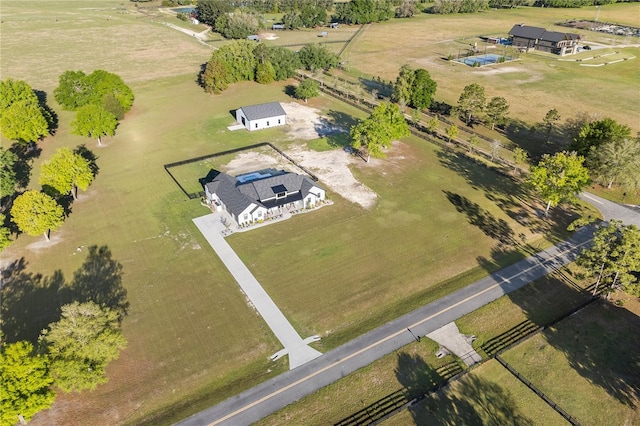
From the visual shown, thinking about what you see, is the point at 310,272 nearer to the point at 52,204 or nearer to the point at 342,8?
the point at 52,204

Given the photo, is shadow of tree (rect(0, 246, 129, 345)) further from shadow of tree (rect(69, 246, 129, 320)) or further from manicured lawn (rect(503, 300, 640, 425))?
manicured lawn (rect(503, 300, 640, 425))

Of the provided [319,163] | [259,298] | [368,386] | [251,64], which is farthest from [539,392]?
[251,64]

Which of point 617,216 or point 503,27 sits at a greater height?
point 503,27

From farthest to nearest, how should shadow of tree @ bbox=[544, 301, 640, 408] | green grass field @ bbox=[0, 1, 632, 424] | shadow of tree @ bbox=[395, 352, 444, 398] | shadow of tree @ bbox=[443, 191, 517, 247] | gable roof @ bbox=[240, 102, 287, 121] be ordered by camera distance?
gable roof @ bbox=[240, 102, 287, 121] → shadow of tree @ bbox=[443, 191, 517, 247] → green grass field @ bbox=[0, 1, 632, 424] → shadow of tree @ bbox=[544, 301, 640, 408] → shadow of tree @ bbox=[395, 352, 444, 398]

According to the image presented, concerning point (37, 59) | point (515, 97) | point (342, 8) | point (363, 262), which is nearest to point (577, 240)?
point (363, 262)

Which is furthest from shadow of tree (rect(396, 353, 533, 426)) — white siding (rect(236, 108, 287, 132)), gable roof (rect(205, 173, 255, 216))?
white siding (rect(236, 108, 287, 132))
